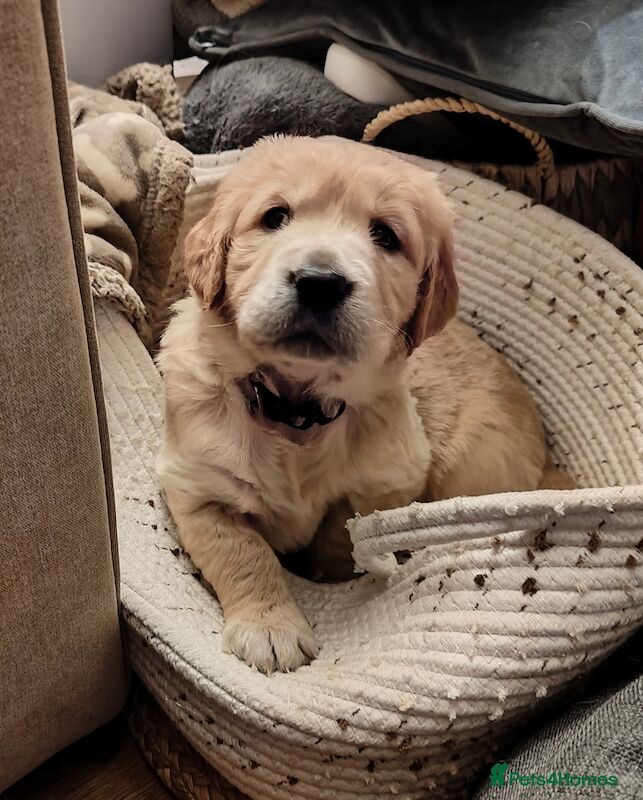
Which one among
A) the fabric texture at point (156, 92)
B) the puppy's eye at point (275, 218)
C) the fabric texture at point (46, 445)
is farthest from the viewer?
the fabric texture at point (156, 92)

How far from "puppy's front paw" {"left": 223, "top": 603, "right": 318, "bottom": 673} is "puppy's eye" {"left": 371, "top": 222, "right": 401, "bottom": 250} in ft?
1.98

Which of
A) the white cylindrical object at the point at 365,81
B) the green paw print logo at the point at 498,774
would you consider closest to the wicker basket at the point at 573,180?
the white cylindrical object at the point at 365,81

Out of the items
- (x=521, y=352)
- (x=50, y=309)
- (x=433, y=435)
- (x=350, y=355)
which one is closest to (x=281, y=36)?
(x=521, y=352)

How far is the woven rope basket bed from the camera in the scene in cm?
100

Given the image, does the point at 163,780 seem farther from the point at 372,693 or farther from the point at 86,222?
the point at 86,222

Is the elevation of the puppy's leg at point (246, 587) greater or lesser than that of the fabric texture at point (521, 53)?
lesser

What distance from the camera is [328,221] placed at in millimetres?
1142

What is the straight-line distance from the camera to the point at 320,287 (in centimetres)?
101

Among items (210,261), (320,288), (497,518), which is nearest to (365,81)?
(210,261)

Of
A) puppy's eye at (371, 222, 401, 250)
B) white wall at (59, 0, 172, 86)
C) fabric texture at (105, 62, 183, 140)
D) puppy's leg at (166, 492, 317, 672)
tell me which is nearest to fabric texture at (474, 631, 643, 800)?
puppy's leg at (166, 492, 317, 672)

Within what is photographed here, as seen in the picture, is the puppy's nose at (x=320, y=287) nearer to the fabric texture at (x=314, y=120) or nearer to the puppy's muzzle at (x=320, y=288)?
the puppy's muzzle at (x=320, y=288)

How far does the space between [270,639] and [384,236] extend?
2.11 feet

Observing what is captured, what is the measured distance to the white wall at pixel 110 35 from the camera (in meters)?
2.04

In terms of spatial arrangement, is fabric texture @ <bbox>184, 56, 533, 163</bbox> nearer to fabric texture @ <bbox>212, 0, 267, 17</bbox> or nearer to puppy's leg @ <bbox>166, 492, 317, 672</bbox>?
fabric texture @ <bbox>212, 0, 267, 17</bbox>
